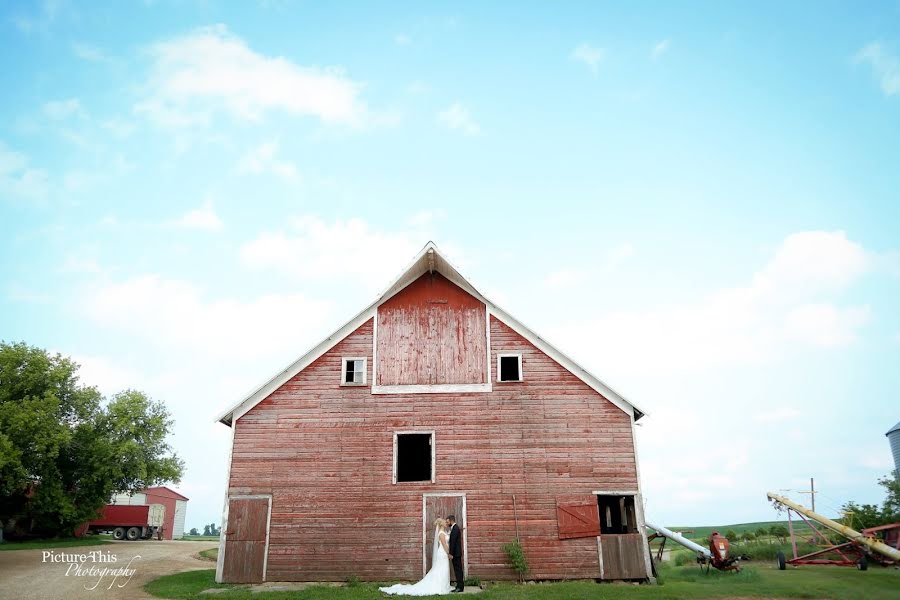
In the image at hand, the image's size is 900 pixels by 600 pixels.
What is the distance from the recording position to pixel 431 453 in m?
19.0

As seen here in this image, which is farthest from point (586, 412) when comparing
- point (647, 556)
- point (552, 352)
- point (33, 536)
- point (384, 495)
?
point (33, 536)

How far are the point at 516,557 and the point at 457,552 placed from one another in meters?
2.04

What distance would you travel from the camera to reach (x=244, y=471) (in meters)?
18.7

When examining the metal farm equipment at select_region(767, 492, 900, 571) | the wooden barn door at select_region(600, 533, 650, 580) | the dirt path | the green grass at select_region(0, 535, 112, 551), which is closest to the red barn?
the wooden barn door at select_region(600, 533, 650, 580)

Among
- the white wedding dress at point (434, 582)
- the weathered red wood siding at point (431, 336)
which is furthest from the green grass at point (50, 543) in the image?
the white wedding dress at point (434, 582)

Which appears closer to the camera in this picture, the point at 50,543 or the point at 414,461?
the point at 414,461

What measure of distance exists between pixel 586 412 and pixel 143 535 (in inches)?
1519

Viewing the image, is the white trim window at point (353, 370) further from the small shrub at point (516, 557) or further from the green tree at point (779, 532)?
the green tree at point (779, 532)

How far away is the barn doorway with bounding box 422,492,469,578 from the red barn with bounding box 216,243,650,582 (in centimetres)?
4

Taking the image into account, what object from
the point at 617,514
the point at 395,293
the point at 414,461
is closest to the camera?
the point at 395,293

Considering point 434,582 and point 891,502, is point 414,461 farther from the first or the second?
point 891,502

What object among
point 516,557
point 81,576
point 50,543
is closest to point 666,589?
point 516,557

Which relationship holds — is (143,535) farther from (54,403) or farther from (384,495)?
(384,495)

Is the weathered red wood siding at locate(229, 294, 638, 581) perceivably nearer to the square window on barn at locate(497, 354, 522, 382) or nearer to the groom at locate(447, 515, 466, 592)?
the square window on barn at locate(497, 354, 522, 382)
